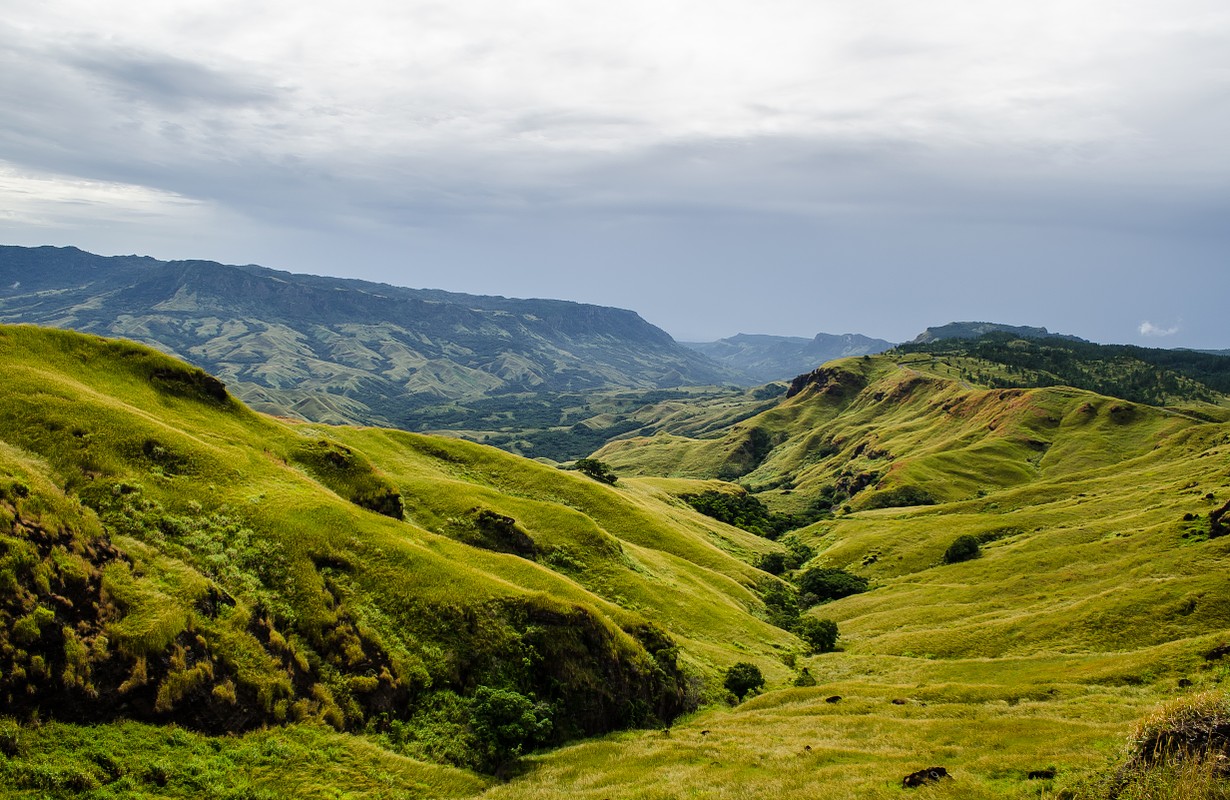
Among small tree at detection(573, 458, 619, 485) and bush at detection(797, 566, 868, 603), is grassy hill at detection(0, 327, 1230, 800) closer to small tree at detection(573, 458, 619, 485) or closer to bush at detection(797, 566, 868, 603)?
bush at detection(797, 566, 868, 603)

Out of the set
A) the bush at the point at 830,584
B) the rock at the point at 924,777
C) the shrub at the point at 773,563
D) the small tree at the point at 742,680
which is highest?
the rock at the point at 924,777

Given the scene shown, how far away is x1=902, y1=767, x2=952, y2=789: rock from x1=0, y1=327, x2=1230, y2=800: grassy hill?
74 centimetres

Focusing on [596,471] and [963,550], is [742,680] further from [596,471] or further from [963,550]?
[596,471]

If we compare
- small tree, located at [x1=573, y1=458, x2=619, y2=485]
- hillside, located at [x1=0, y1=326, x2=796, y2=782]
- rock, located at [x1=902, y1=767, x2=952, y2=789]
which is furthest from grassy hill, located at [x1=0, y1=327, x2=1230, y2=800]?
small tree, located at [x1=573, y1=458, x2=619, y2=485]

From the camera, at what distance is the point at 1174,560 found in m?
87.3

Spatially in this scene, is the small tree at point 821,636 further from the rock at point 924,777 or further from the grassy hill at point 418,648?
the rock at point 924,777

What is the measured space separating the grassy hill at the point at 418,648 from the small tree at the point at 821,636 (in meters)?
2.06

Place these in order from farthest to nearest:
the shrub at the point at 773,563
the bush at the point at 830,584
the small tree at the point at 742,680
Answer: the shrub at the point at 773,563 < the bush at the point at 830,584 < the small tree at the point at 742,680

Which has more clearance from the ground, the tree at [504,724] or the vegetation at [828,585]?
the tree at [504,724]

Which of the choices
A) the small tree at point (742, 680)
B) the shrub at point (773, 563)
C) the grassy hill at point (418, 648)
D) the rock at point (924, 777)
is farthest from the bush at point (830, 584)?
the rock at point (924, 777)

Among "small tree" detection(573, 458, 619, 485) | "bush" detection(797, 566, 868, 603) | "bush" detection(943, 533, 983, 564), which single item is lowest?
"bush" detection(797, 566, 868, 603)

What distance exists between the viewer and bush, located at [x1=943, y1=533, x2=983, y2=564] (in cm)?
13225

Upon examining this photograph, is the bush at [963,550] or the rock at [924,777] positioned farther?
the bush at [963,550]

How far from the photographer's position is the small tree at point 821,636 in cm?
9444
